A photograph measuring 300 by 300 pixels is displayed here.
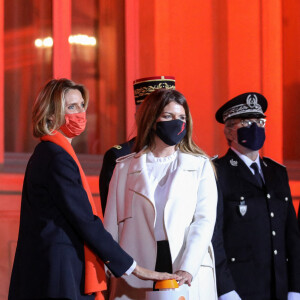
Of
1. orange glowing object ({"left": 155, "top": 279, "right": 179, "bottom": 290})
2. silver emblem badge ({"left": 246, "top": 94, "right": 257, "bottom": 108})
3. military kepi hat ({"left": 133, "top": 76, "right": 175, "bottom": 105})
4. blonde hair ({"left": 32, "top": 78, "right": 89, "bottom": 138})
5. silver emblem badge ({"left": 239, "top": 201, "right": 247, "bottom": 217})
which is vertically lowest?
orange glowing object ({"left": 155, "top": 279, "right": 179, "bottom": 290})

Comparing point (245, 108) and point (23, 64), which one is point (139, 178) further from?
point (23, 64)

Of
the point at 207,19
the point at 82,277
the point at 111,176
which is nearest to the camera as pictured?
the point at 82,277

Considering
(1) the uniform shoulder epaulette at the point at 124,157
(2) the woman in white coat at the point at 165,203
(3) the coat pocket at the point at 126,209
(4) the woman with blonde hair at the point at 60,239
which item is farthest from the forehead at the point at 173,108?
(4) the woman with blonde hair at the point at 60,239

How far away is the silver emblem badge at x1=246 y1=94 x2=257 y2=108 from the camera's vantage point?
4357 mm

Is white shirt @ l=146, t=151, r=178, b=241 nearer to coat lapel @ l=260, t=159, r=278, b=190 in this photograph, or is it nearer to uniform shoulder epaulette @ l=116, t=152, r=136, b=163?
uniform shoulder epaulette @ l=116, t=152, r=136, b=163

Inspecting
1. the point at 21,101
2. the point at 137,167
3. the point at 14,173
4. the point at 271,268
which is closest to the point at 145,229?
the point at 137,167

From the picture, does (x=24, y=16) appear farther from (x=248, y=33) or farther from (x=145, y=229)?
(x=145, y=229)

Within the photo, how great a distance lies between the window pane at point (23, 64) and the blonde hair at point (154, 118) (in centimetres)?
172

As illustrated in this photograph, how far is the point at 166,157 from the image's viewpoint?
3.71m

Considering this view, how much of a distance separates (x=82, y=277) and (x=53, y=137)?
56 cm

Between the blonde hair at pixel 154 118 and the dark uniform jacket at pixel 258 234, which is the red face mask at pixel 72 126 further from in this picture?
the dark uniform jacket at pixel 258 234

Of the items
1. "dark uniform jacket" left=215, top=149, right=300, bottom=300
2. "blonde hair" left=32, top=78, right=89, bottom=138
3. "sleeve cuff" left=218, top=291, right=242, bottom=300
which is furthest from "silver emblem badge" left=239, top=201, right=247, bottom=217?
"blonde hair" left=32, top=78, right=89, bottom=138

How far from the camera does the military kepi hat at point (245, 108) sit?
14.2 ft

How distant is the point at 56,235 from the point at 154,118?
0.74 m
